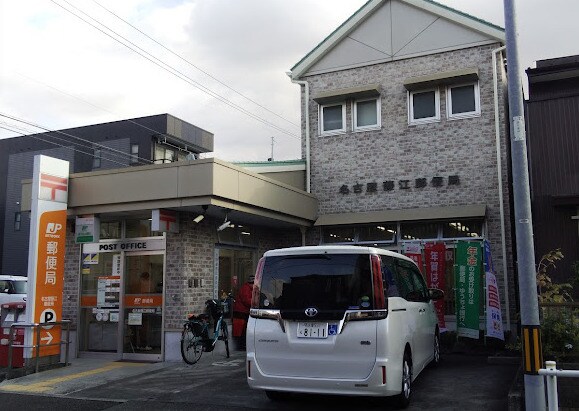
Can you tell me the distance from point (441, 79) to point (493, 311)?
5821 mm

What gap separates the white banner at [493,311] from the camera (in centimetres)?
1134

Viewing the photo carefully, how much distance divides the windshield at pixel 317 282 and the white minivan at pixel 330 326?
0.04ft

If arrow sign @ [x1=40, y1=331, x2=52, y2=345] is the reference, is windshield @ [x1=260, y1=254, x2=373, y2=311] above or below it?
above

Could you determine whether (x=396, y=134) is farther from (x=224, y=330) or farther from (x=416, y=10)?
(x=224, y=330)

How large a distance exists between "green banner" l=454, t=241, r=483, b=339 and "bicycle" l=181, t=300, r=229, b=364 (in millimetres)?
4919

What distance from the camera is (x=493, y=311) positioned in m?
11.5

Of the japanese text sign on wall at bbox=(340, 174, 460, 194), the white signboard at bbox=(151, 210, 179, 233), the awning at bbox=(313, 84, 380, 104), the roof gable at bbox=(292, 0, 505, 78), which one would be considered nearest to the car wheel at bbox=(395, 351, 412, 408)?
the white signboard at bbox=(151, 210, 179, 233)

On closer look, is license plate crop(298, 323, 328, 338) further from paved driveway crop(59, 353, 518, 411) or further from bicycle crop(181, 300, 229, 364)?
bicycle crop(181, 300, 229, 364)

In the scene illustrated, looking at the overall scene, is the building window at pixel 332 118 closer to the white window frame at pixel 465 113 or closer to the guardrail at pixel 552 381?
the white window frame at pixel 465 113

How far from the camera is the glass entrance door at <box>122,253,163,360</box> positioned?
38.6 ft

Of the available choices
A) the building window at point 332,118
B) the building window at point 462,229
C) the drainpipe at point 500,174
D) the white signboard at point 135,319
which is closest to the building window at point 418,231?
the building window at point 462,229

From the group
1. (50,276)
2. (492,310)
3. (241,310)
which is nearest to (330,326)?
(241,310)

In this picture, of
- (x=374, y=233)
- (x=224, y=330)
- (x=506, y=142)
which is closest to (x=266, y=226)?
(x=374, y=233)

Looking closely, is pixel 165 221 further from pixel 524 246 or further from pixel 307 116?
pixel 524 246
